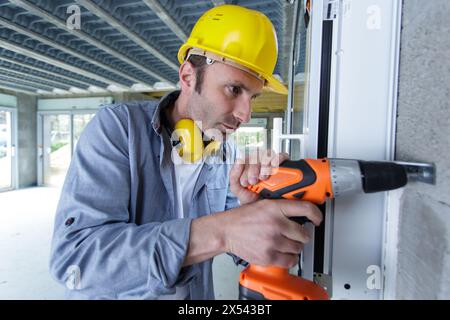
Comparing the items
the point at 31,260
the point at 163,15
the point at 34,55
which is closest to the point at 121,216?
the point at 163,15

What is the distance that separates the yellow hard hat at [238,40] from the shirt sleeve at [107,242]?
51 cm

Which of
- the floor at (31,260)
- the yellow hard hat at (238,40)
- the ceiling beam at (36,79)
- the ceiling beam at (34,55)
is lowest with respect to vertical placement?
the floor at (31,260)

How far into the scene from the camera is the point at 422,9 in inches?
17.6

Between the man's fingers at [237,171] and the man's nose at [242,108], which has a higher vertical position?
the man's nose at [242,108]

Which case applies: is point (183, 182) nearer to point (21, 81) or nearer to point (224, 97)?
point (224, 97)

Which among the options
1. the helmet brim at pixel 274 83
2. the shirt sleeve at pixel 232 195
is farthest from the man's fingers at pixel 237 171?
the helmet brim at pixel 274 83

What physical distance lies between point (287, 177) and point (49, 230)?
4436 millimetres

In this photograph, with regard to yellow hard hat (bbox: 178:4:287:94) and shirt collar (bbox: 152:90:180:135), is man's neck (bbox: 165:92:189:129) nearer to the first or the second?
shirt collar (bbox: 152:90:180:135)

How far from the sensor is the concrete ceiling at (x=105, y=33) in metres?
2.17

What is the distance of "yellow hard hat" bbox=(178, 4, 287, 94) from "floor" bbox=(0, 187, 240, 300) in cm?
217

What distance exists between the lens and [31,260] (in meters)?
3.02

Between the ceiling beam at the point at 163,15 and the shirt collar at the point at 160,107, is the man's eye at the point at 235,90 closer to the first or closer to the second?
the shirt collar at the point at 160,107

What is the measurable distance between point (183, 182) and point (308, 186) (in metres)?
0.62
